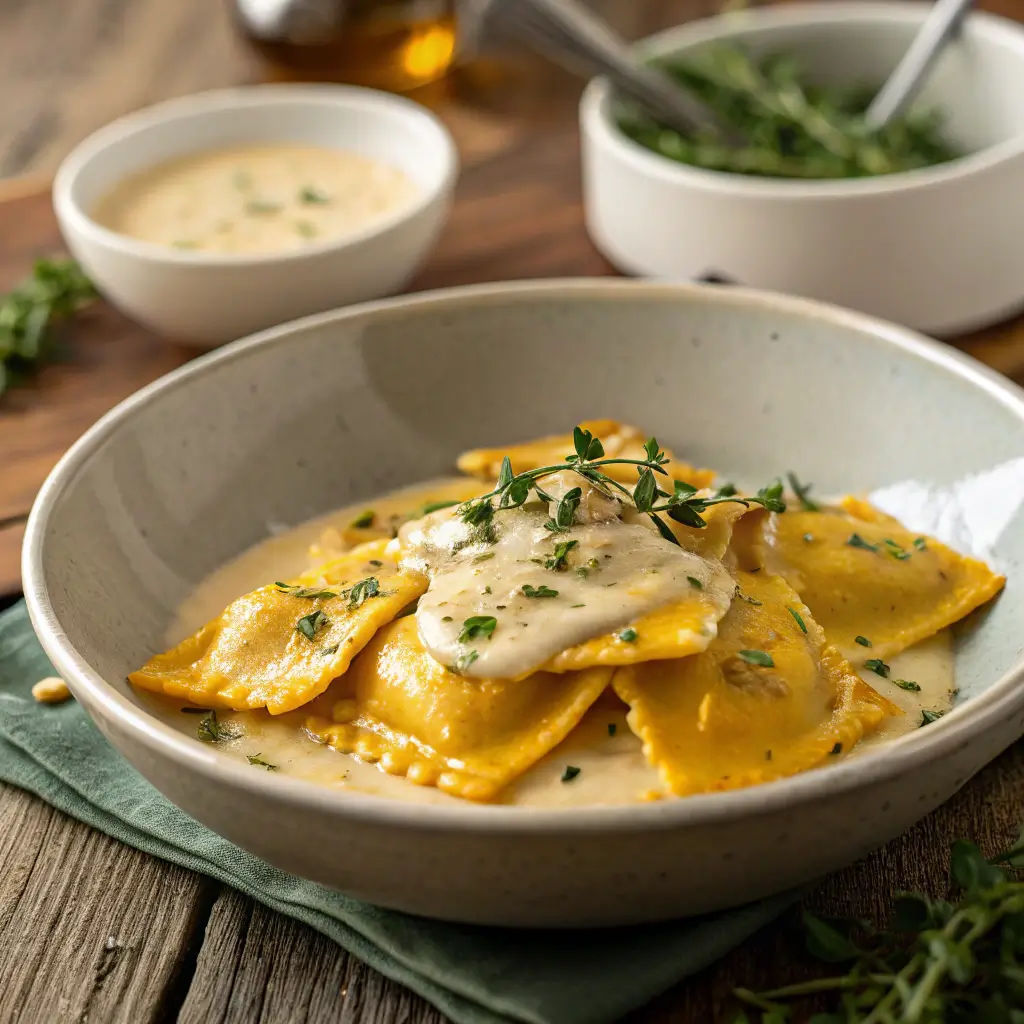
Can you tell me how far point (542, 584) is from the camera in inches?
104

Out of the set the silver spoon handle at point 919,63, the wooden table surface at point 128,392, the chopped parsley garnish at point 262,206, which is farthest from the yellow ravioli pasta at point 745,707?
the silver spoon handle at point 919,63

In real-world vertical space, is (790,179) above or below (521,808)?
below

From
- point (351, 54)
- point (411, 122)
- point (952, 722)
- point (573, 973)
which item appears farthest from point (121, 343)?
point (952, 722)

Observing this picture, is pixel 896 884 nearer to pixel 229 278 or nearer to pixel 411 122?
pixel 229 278

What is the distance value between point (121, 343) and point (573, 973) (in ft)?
10.2

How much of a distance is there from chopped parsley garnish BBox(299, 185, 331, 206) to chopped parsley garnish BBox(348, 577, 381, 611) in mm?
2480

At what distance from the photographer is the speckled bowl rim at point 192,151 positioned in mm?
4398

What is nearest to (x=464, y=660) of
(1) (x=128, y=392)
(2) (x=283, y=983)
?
(2) (x=283, y=983)

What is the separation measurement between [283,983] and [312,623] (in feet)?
2.39

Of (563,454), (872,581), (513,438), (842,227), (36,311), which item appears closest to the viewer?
(872,581)

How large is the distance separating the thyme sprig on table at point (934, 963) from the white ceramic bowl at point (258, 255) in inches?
109

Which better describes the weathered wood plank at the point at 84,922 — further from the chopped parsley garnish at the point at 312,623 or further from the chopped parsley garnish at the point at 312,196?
the chopped parsley garnish at the point at 312,196

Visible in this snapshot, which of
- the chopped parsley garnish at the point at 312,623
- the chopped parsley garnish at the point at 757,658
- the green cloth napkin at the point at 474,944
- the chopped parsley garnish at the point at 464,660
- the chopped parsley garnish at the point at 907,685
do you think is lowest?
the green cloth napkin at the point at 474,944

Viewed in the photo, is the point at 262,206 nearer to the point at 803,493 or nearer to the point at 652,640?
the point at 803,493
